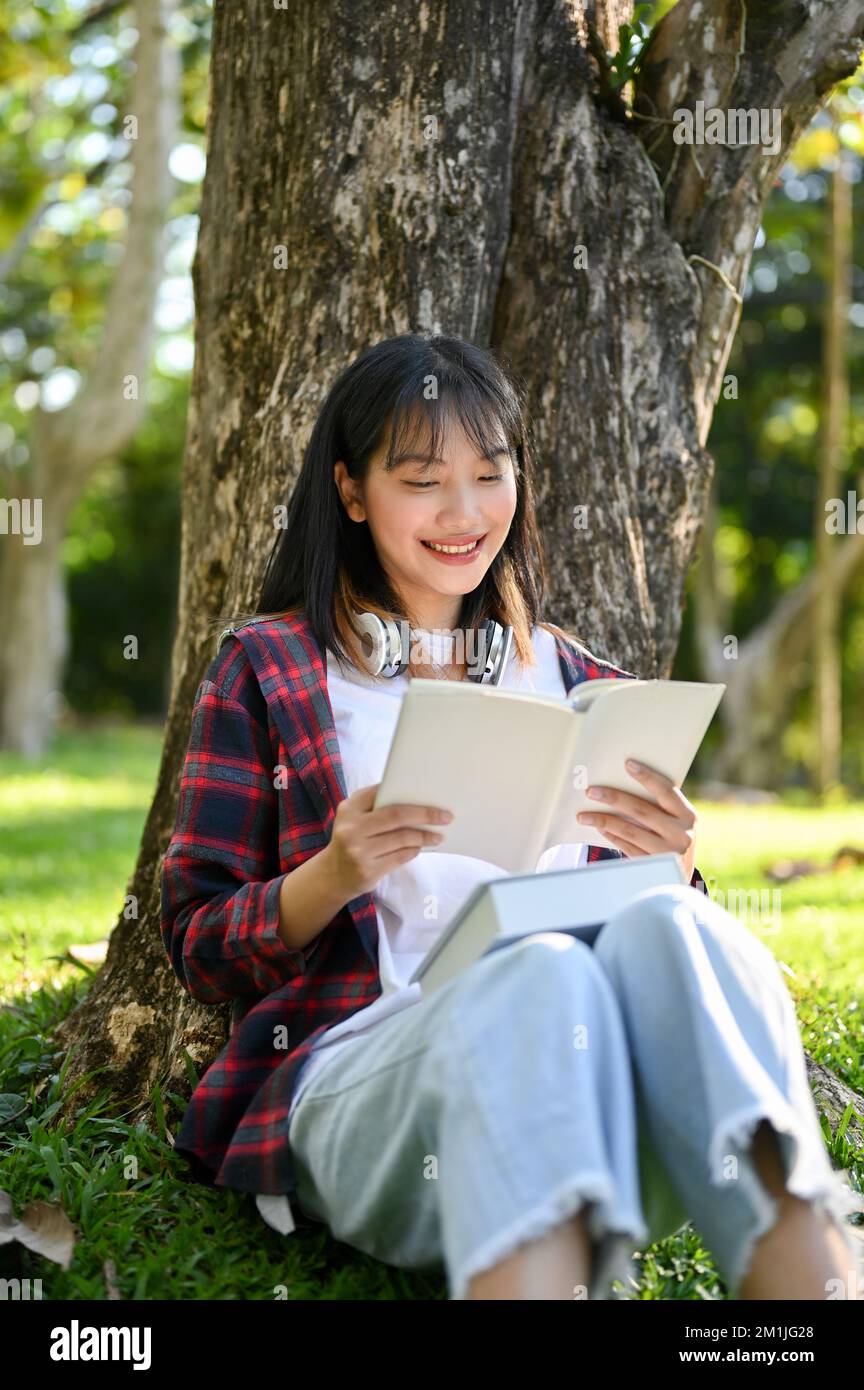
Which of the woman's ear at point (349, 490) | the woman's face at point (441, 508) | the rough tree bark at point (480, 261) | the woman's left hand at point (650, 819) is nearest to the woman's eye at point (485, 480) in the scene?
the woman's face at point (441, 508)

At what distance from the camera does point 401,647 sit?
7.97ft

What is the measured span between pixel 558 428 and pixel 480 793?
1.38m

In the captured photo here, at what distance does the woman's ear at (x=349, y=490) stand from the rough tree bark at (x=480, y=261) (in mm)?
571

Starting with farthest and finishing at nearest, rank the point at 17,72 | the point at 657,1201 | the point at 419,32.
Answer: the point at 17,72, the point at 419,32, the point at 657,1201

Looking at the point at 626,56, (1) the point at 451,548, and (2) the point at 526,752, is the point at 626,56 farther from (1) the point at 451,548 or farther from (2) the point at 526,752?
(2) the point at 526,752

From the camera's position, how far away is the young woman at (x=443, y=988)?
1.69m

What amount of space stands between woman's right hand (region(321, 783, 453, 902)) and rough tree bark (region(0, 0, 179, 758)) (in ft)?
18.6

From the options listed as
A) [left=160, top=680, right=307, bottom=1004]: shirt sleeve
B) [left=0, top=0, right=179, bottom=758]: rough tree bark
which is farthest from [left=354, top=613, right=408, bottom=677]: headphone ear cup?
[left=0, top=0, right=179, bottom=758]: rough tree bark

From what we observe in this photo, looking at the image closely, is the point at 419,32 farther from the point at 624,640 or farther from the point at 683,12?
the point at 624,640

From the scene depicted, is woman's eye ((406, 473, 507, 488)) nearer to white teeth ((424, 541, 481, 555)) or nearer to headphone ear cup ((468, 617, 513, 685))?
white teeth ((424, 541, 481, 555))

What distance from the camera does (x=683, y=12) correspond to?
320 centimetres

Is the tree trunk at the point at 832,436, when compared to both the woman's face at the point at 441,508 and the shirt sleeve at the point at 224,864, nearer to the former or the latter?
the woman's face at the point at 441,508
